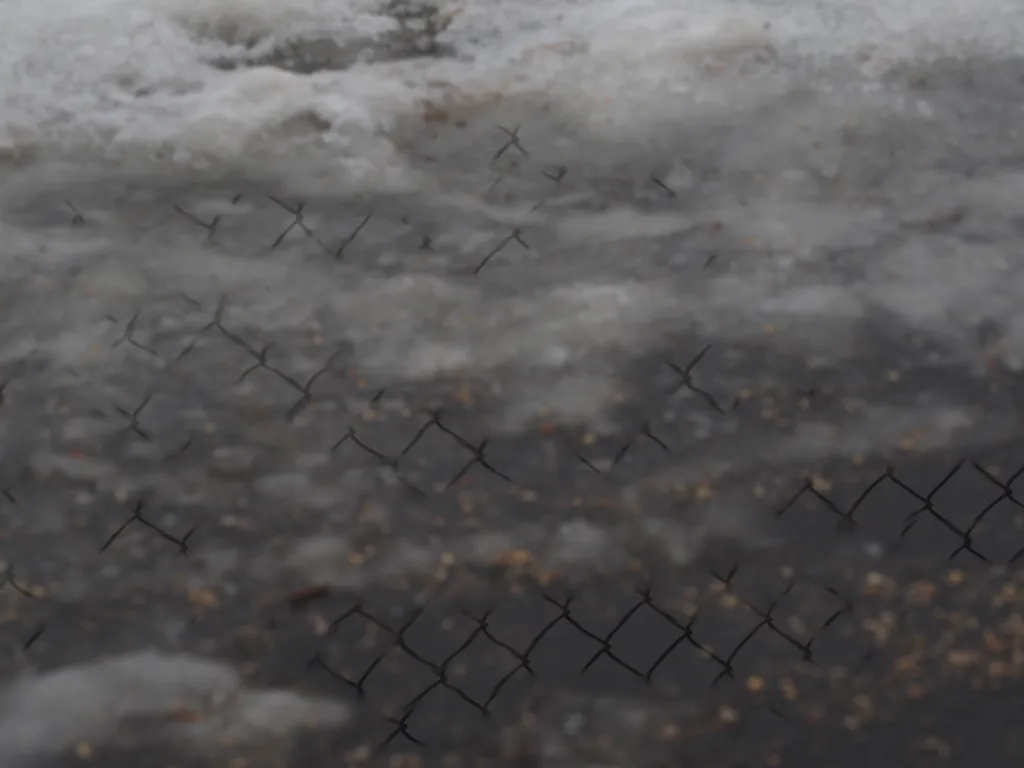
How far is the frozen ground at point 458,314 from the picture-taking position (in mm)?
2277

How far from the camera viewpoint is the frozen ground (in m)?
2.28

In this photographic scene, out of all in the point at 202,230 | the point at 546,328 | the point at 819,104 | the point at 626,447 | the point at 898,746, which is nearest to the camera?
the point at 898,746

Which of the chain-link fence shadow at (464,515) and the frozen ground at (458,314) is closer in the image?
the chain-link fence shadow at (464,515)

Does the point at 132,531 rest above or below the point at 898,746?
above

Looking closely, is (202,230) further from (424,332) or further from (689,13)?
(689,13)

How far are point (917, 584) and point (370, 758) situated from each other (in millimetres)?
1167

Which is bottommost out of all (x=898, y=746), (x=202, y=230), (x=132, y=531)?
(x=898, y=746)

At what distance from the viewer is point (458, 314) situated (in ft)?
9.07

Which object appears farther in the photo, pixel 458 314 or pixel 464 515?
pixel 458 314

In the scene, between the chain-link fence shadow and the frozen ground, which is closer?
the chain-link fence shadow

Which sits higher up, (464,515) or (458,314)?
(458,314)

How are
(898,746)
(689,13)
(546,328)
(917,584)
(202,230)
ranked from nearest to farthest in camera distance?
(898,746), (917,584), (546,328), (202,230), (689,13)

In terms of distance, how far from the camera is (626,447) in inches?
98.0


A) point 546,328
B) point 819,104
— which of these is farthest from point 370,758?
point 819,104
